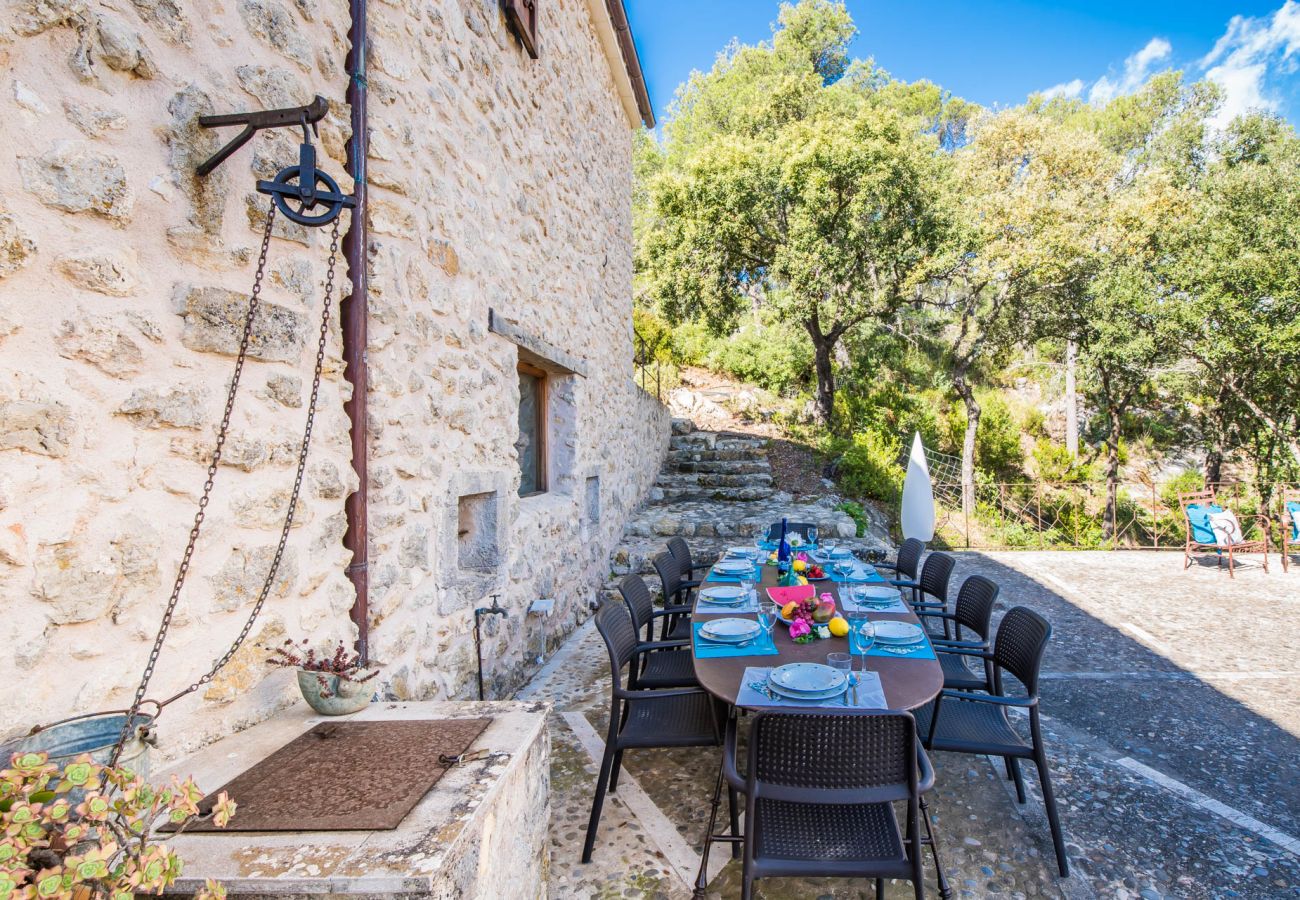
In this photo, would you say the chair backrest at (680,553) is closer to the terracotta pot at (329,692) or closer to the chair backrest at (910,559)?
the chair backrest at (910,559)

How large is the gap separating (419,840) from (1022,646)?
2.36 metres

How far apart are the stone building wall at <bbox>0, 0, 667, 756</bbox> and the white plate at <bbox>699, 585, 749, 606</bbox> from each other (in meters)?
1.09

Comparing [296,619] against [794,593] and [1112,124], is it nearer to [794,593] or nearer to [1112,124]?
[794,593]

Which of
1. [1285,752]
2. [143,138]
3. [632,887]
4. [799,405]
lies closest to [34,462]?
[143,138]

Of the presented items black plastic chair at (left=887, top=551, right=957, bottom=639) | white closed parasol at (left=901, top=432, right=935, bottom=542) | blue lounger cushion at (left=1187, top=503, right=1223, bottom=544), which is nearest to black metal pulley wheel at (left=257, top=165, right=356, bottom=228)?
black plastic chair at (left=887, top=551, right=957, bottom=639)

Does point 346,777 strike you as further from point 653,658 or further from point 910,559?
point 910,559

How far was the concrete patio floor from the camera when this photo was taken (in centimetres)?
212

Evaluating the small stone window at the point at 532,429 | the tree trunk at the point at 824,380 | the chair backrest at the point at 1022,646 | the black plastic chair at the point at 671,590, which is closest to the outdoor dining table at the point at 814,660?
the chair backrest at the point at 1022,646

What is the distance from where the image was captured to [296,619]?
1899mm

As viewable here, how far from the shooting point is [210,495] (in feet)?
5.33

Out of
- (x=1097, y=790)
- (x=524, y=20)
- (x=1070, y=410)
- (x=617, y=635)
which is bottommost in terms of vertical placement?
(x=1097, y=790)

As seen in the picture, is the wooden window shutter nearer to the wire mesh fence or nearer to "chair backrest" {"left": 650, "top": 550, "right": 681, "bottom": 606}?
"chair backrest" {"left": 650, "top": 550, "right": 681, "bottom": 606}

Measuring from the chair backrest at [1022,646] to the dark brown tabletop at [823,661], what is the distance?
36 centimetres

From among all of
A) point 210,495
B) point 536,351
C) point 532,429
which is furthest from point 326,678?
point 532,429
